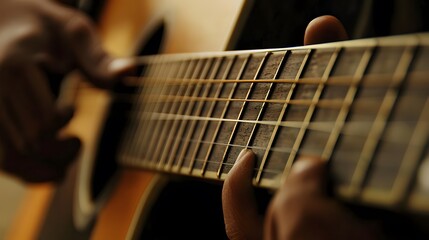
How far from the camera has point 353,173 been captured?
0.39 m

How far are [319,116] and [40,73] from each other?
2.07ft

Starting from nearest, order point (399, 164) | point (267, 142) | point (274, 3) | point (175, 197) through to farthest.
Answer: point (399, 164), point (267, 142), point (274, 3), point (175, 197)

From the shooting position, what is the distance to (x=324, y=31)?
56 centimetres

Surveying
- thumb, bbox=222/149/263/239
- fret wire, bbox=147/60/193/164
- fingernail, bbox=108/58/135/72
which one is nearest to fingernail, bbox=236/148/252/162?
thumb, bbox=222/149/263/239

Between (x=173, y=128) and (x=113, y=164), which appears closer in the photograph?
(x=173, y=128)

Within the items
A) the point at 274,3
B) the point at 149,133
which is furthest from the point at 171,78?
the point at 274,3

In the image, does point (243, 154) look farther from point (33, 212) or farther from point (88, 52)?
point (33, 212)

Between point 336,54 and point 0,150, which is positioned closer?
point 336,54

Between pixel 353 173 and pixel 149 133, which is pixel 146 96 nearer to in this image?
pixel 149 133

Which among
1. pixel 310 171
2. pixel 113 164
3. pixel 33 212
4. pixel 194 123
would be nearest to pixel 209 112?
pixel 194 123

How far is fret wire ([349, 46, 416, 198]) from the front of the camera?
0.39 m

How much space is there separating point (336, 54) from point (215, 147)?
6.9 inches

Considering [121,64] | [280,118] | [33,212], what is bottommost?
[33,212]

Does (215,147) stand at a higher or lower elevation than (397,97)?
lower
